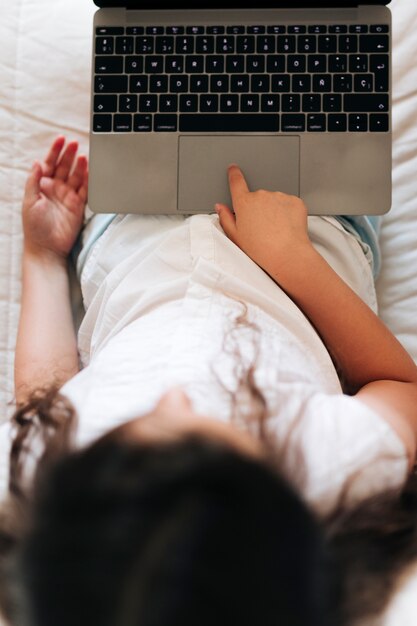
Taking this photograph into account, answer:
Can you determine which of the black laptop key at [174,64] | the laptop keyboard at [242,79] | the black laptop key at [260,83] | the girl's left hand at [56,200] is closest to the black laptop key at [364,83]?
the laptop keyboard at [242,79]

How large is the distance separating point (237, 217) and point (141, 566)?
48cm

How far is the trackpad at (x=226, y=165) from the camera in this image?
89cm

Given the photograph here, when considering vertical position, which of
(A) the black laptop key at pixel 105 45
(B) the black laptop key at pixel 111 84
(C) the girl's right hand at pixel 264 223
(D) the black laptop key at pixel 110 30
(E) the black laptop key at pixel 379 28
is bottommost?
(C) the girl's right hand at pixel 264 223

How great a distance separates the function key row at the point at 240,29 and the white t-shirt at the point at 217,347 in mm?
216

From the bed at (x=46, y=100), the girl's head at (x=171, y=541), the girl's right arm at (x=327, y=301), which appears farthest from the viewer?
the bed at (x=46, y=100)

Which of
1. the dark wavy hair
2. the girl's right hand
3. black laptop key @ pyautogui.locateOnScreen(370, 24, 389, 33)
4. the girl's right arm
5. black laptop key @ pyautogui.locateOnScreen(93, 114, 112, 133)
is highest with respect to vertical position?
black laptop key @ pyautogui.locateOnScreen(370, 24, 389, 33)

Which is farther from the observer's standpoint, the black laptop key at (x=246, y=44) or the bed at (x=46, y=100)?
the bed at (x=46, y=100)

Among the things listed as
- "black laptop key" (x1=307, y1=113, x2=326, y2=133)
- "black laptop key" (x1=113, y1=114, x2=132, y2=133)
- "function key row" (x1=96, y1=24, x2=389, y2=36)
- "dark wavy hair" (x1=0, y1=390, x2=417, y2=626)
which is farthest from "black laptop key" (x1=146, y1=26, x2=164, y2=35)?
"dark wavy hair" (x1=0, y1=390, x2=417, y2=626)

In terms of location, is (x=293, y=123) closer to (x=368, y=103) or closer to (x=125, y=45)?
(x=368, y=103)

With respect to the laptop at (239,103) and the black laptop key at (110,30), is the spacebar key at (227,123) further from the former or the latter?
Answer: the black laptop key at (110,30)

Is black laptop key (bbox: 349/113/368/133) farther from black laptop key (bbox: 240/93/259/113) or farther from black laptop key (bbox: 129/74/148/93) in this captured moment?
black laptop key (bbox: 129/74/148/93)

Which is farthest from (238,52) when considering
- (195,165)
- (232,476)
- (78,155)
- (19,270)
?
(232,476)

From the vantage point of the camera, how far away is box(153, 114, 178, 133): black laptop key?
892 mm

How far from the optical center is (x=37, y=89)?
1.04m
